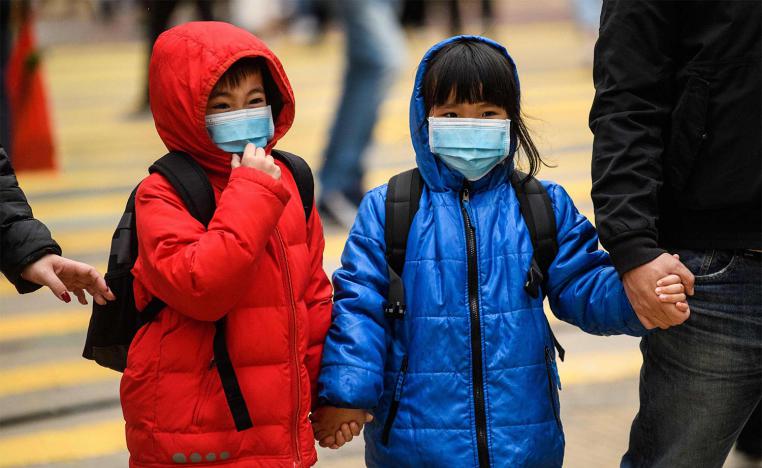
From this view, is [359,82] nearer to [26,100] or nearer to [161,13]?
[26,100]

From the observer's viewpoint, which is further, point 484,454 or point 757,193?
point 484,454

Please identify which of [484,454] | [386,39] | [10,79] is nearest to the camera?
[484,454]

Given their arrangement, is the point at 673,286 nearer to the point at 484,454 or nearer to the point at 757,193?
the point at 757,193

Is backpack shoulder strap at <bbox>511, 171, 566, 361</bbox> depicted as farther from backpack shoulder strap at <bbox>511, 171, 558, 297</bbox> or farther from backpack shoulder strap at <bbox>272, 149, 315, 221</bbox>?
backpack shoulder strap at <bbox>272, 149, 315, 221</bbox>

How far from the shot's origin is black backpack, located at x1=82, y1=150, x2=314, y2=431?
117 inches

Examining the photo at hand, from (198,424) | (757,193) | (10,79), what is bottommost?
(10,79)

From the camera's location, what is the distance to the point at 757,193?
292cm

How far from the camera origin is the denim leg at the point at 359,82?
7.01m

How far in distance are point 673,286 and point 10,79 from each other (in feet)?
24.0

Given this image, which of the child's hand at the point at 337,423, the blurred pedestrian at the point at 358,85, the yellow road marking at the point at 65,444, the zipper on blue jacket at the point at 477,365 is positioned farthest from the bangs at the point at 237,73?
the blurred pedestrian at the point at 358,85

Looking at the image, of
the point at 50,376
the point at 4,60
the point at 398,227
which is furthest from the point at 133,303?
the point at 4,60

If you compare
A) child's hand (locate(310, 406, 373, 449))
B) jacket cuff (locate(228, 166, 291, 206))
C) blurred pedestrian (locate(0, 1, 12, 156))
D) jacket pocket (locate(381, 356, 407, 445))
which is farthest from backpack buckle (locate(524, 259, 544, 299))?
blurred pedestrian (locate(0, 1, 12, 156))

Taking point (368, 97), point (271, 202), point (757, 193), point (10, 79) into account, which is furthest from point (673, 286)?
point (10, 79)

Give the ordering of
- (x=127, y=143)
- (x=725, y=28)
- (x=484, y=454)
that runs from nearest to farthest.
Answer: (x=725, y=28) → (x=484, y=454) → (x=127, y=143)
